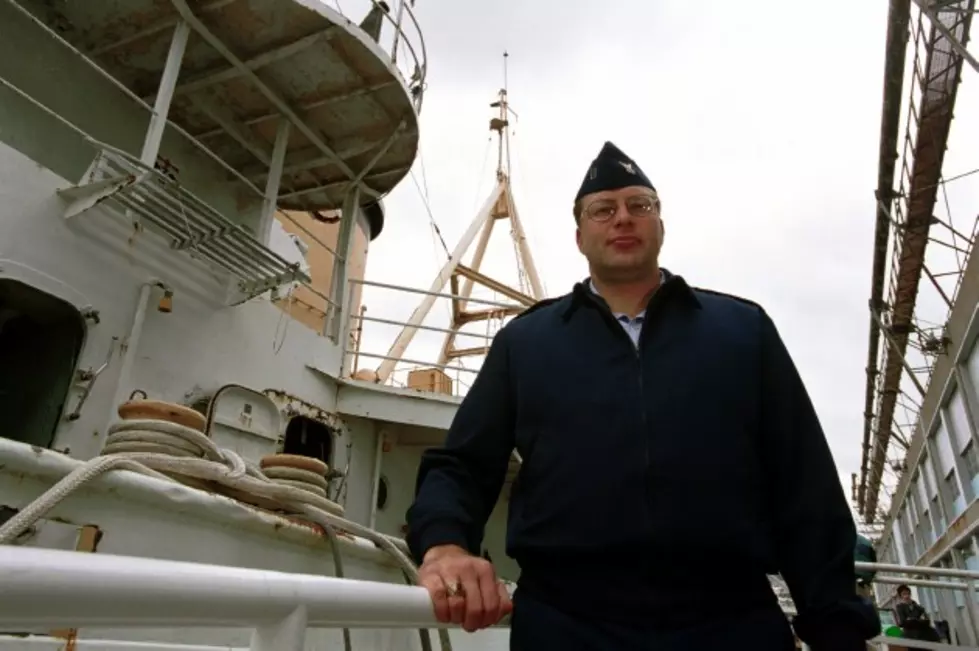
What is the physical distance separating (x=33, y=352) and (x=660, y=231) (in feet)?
16.2

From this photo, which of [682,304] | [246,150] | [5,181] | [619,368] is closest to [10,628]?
[619,368]

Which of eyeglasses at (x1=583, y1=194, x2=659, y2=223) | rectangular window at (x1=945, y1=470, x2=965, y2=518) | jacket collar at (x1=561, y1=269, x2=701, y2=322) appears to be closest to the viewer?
jacket collar at (x1=561, y1=269, x2=701, y2=322)

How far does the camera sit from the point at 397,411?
22.0 feet

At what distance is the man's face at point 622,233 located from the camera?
1678 millimetres

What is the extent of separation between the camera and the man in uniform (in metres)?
1.23

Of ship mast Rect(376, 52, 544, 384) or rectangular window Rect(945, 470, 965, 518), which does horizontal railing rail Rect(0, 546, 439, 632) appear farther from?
rectangular window Rect(945, 470, 965, 518)

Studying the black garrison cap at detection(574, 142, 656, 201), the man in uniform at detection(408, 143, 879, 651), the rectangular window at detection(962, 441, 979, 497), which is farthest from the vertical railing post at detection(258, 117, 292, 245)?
the rectangular window at detection(962, 441, 979, 497)

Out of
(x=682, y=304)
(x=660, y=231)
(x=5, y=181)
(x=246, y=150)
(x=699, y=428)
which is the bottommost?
(x=699, y=428)

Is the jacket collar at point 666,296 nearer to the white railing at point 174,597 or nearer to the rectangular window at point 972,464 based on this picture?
the white railing at point 174,597

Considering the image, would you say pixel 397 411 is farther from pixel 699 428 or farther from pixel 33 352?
pixel 699 428

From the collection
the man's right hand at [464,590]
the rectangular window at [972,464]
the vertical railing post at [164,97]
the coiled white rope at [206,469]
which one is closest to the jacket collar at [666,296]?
the man's right hand at [464,590]

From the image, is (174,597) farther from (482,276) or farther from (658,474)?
(482,276)

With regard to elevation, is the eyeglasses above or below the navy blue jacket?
above

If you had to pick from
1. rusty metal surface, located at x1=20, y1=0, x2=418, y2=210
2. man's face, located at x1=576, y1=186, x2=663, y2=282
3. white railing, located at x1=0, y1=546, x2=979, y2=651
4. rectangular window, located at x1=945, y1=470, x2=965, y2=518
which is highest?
rusty metal surface, located at x1=20, y1=0, x2=418, y2=210
